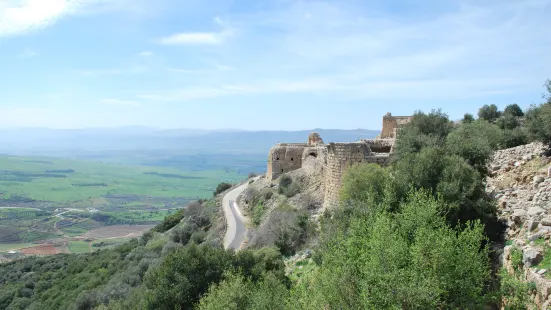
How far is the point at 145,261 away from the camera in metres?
26.9

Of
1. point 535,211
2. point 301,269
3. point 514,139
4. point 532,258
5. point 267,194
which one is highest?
point 514,139

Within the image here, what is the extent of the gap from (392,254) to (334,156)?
11378 millimetres

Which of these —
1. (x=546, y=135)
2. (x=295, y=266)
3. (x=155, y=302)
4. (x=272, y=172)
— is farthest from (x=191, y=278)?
(x=272, y=172)

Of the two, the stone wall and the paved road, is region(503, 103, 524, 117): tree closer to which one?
the stone wall

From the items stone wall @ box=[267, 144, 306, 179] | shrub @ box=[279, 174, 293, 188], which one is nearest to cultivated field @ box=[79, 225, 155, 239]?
stone wall @ box=[267, 144, 306, 179]

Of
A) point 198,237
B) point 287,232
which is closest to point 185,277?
point 287,232

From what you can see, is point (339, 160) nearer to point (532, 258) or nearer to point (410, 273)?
point (410, 273)

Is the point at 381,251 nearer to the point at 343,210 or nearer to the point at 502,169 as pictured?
the point at 343,210

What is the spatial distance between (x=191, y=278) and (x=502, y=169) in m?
11.9

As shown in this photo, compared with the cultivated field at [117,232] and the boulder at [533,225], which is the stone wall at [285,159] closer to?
A: the boulder at [533,225]

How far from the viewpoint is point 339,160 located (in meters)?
20.6

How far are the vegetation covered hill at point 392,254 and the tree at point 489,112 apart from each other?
65.6ft

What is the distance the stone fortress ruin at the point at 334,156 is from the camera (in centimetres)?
2012

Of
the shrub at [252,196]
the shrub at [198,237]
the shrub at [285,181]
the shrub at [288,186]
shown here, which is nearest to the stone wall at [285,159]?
the shrub at [252,196]
